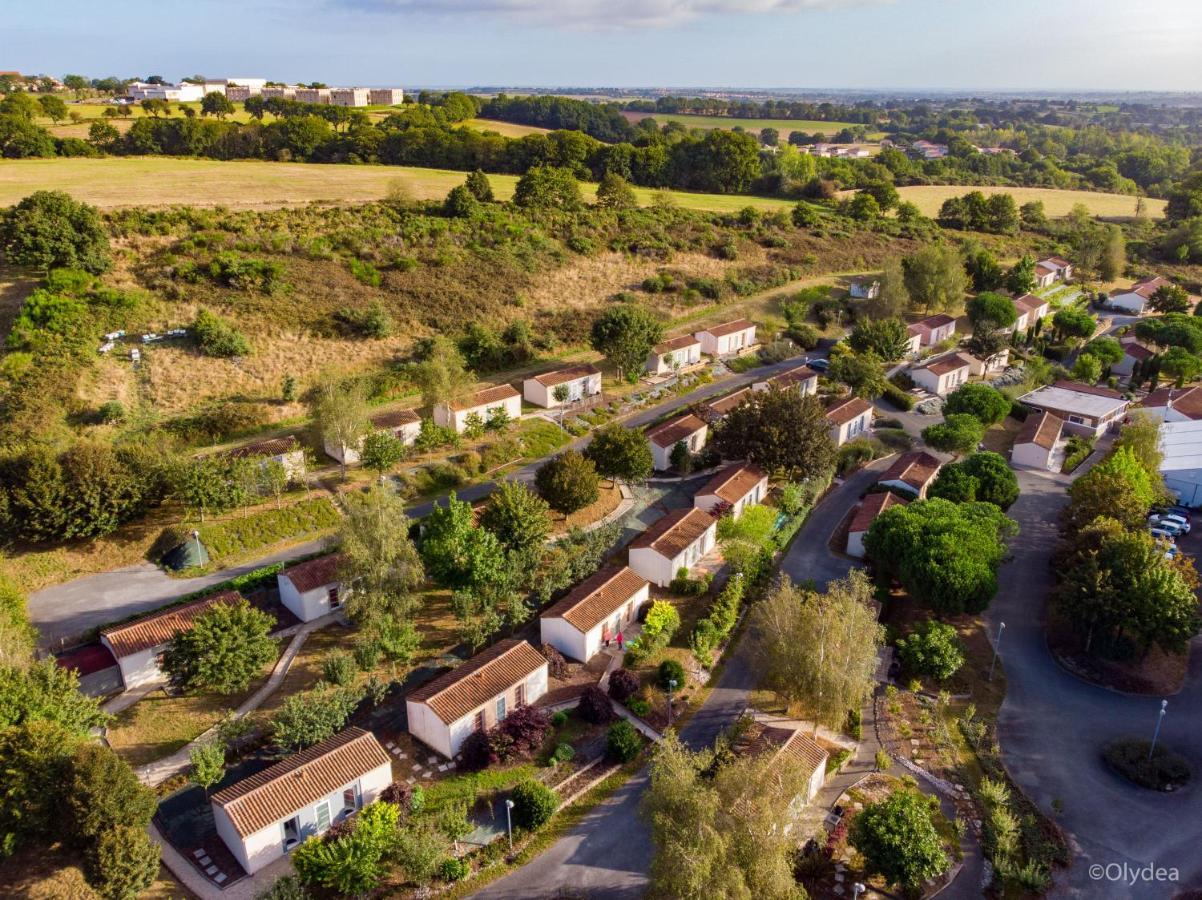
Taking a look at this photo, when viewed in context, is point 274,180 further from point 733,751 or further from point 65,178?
point 733,751

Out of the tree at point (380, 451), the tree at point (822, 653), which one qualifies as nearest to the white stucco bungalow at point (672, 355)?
the tree at point (380, 451)

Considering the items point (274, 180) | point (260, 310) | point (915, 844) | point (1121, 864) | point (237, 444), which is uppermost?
point (274, 180)

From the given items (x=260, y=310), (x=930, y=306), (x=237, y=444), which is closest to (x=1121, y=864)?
(x=237, y=444)

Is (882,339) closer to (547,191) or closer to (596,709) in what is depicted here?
(547,191)

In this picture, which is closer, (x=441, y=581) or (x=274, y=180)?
(x=441, y=581)

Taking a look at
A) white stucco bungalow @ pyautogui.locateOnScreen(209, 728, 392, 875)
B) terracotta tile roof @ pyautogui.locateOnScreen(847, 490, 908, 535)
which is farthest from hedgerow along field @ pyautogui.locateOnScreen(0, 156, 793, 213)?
terracotta tile roof @ pyautogui.locateOnScreen(847, 490, 908, 535)

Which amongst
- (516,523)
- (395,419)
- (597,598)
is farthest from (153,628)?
(395,419)

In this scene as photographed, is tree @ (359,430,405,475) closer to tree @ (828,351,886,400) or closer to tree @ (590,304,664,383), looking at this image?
tree @ (590,304,664,383)
